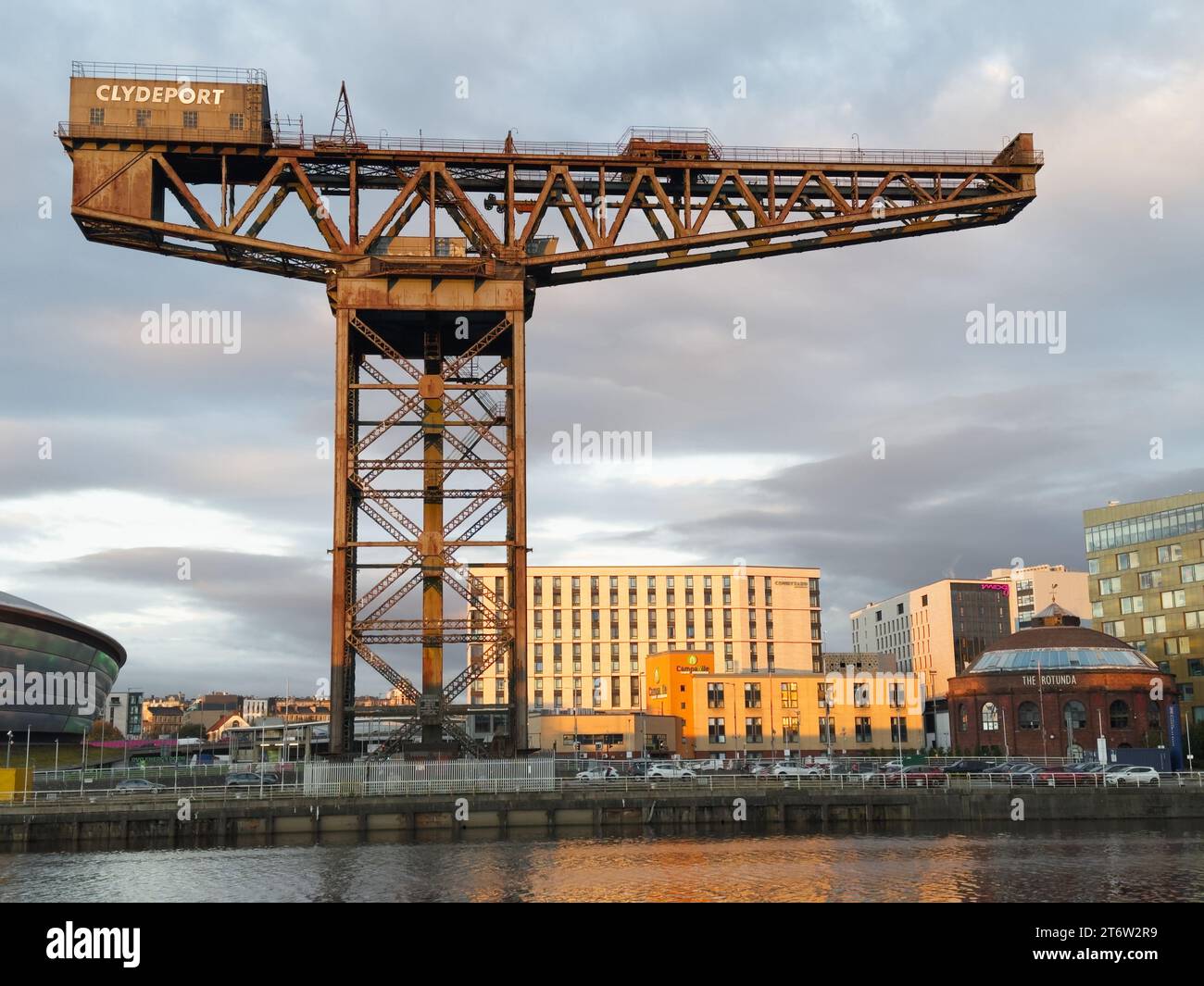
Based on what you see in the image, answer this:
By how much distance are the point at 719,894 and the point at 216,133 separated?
42.8 m

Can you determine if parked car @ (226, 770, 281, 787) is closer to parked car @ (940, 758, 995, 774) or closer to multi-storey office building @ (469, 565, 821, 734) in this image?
parked car @ (940, 758, 995, 774)

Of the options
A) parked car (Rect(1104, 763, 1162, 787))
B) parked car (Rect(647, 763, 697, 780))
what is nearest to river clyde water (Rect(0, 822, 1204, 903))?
parked car (Rect(1104, 763, 1162, 787))

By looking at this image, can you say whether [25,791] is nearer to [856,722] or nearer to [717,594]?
[856,722]

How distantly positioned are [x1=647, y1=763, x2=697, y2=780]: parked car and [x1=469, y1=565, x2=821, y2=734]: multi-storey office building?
81135 millimetres

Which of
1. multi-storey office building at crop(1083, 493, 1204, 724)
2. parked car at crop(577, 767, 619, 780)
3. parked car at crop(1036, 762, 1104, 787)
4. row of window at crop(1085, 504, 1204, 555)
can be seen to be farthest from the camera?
row of window at crop(1085, 504, 1204, 555)

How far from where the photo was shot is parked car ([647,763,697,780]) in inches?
2790

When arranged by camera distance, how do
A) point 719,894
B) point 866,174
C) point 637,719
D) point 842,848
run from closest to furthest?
1. point 719,894
2. point 842,848
3. point 866,174
4. point 637,719

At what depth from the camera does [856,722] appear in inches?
5044

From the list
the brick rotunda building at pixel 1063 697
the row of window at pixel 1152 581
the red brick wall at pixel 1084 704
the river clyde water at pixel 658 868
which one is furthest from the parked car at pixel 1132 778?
the row of window at pixel 1152 581

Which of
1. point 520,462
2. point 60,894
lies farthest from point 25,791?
point 520,462

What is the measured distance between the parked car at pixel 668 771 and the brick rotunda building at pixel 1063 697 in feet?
102

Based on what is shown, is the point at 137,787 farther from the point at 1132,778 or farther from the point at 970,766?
the point at 1132,778

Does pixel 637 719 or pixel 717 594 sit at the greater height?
pixel 717 594
